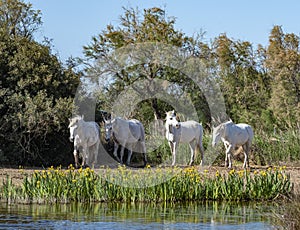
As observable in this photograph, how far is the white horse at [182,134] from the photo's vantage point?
1950 centimetres

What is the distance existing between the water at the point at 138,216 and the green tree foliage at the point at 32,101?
21.6ft

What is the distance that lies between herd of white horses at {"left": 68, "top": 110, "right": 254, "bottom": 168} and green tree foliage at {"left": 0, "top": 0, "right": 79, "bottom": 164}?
32.9 inches

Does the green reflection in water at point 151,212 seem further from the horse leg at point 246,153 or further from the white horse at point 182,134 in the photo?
Result: the white horse at point 182,134

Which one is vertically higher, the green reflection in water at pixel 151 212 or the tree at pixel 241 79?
the tree at pixel 241 79

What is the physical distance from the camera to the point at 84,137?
18.6 metres

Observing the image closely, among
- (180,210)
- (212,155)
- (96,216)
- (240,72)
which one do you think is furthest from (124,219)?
(240,72)

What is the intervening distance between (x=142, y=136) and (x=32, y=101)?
385 centimetres

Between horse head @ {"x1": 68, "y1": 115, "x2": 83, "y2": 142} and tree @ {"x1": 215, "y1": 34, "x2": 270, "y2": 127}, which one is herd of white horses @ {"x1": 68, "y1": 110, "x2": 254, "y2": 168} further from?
tree @ {"x1": 215, "y1": 34, "x2": 270, "y2": 127}

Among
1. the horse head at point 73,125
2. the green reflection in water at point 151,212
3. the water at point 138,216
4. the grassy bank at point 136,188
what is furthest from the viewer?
the horse head at point 73,125

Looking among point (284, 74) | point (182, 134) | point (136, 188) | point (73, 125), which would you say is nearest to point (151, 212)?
point (136, 188)

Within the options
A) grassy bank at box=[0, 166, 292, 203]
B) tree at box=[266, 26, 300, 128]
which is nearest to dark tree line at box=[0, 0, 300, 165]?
tree at box=[266, 26, 300, 128]

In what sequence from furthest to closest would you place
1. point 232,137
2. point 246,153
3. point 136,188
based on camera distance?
1. point 246,153
2. point 232,137
3. point 136,188

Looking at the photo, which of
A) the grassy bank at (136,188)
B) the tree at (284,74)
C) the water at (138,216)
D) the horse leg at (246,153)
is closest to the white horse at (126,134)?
the horse leg at (246,153)

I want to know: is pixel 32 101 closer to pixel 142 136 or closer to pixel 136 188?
pixel 142 136
